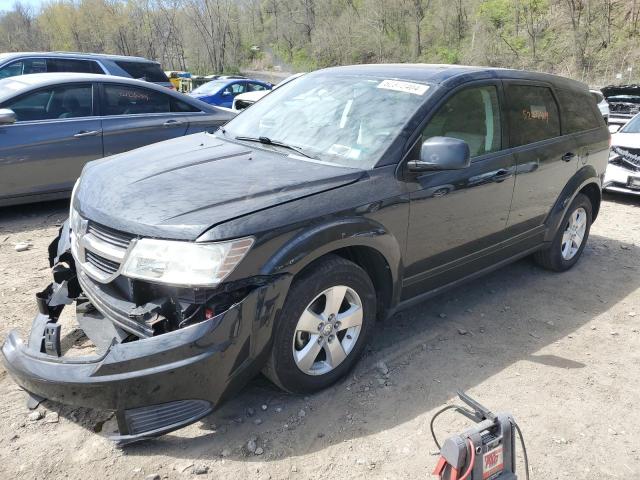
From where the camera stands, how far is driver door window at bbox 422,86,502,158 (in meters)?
3.52

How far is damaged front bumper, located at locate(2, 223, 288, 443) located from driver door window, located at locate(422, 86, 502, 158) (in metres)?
1.61

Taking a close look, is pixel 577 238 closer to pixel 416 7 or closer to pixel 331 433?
pixel 331 433

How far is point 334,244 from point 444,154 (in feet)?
2.75

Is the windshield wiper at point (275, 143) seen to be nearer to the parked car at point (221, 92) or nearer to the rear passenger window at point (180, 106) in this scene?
the rear passenger window at point (180, 106)

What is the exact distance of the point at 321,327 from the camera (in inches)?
116

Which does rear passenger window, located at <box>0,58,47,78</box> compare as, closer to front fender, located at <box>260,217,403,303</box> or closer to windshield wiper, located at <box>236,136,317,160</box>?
windshield wiper, located at <box>236,136,317,160</box>

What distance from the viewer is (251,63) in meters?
63.7

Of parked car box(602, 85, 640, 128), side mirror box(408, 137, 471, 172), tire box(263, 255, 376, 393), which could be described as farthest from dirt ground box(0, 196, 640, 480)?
parked car box(602, 85, 640, 128)

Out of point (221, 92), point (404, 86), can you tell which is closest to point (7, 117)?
point (404, 86)

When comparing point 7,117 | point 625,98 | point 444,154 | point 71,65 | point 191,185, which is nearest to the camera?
point 191,185

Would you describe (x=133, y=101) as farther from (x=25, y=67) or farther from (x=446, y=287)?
(x=446, y=287)

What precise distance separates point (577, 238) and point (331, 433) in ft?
11.7

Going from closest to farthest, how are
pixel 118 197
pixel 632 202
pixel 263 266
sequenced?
pixel 263 266, pixel 118 197, pixel 632 202

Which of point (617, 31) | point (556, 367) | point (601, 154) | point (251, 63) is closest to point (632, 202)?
point (601, 154)
